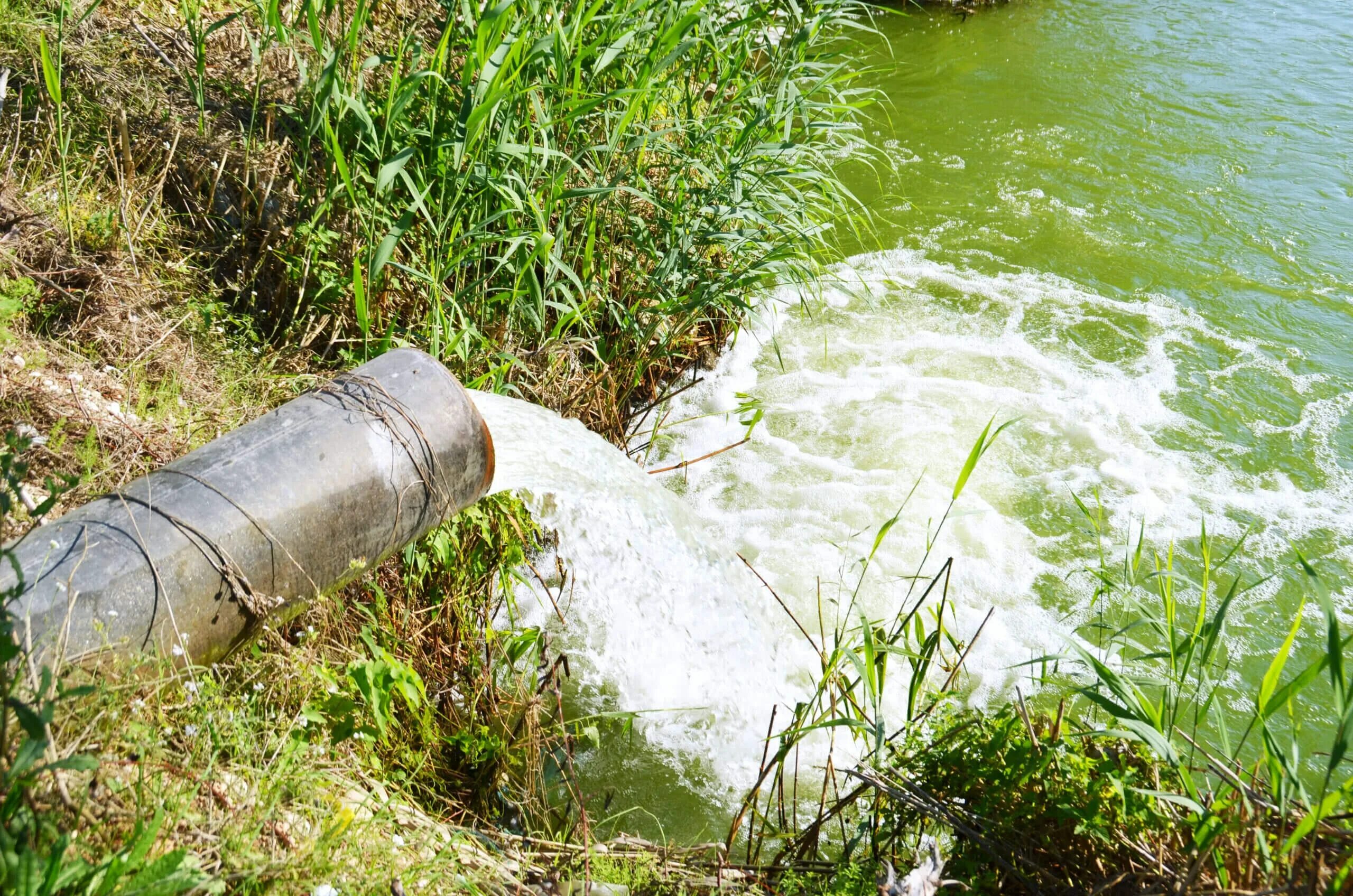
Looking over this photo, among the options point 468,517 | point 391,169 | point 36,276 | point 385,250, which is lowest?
point 468,517

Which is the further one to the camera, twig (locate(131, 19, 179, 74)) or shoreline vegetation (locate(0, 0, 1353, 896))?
twig (locate(131, 19, 179, 74))

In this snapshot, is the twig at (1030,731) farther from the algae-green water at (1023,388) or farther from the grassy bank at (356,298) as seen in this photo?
the grassy bank at (356,298)

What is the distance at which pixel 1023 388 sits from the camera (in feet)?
16.1

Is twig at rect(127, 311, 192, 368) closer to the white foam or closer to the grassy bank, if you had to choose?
the grassy bank

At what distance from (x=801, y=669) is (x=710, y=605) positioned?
410mm

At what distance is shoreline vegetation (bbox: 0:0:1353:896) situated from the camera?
1.91 m

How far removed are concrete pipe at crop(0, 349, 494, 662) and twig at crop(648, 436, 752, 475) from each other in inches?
62.6

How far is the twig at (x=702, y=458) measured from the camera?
4.37m

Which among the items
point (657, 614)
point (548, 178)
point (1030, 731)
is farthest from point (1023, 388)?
point (1030, 731)

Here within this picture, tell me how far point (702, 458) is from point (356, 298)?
6.23 feet

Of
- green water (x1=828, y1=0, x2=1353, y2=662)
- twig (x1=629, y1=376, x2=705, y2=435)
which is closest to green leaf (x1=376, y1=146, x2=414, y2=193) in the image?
twig (x1=629, y1=376, x2=705, y2=435)

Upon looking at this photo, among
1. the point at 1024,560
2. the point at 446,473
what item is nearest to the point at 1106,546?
the point at 1024,560

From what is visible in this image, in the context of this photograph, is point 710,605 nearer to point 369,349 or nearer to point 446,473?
point 446,473

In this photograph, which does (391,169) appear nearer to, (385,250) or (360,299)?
(385,250)
